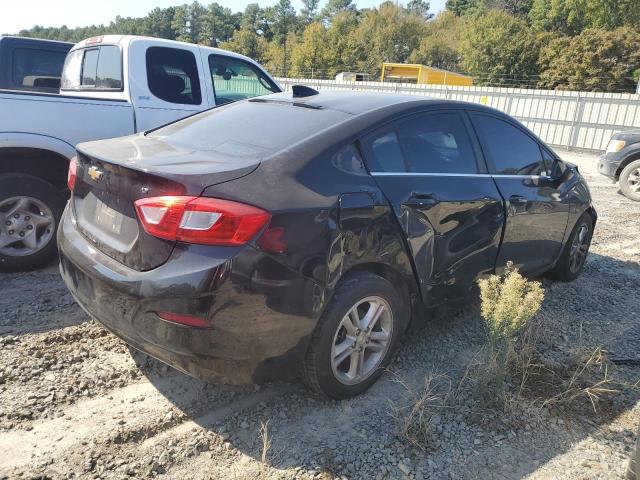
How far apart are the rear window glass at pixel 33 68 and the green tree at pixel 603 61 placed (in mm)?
43080

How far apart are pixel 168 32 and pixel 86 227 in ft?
507

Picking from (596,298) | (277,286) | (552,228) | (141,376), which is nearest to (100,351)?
(141,376)

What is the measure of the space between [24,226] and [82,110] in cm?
111

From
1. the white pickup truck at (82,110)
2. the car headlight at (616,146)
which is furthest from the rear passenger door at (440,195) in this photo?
the car headlight at (616,146)

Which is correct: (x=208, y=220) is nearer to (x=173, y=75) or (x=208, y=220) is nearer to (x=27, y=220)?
(x=27, y=220)

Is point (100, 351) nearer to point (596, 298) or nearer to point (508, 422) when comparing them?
point (508, 422)

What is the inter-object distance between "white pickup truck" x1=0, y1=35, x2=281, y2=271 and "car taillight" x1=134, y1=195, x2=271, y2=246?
2513 mm

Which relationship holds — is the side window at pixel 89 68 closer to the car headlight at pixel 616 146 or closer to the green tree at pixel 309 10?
the car headlight at pixel 616 146

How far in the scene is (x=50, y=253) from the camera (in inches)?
177

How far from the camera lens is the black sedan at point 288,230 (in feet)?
7.49

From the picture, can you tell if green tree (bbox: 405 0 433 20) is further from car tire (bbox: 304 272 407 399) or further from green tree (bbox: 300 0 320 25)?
car tire (bbox: 304 272 407 399)

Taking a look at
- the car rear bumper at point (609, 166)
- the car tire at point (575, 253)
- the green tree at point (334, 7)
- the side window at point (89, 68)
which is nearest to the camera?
the car tire at point (575, 253)

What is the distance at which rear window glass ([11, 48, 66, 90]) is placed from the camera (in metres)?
6.92

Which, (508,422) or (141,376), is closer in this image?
(508,422)
